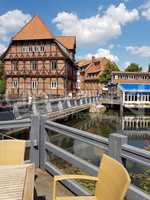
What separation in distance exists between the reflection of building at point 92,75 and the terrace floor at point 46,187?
7381 cm

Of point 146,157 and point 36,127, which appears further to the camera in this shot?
point 36,127

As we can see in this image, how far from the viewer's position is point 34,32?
50.9 metres

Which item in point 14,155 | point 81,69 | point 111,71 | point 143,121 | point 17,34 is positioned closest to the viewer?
point 14,155

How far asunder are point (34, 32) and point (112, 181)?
50273 millimetres

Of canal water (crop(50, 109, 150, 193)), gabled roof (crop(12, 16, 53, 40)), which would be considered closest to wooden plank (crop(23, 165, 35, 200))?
canal water (crop(50, 109, 150, 193))

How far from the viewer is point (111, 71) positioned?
230ft

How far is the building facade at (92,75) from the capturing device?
81.9 m

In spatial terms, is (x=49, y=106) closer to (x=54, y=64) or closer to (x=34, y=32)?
(x=54, y=64)

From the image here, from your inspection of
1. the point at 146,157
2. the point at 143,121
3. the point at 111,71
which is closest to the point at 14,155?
the point at 146,157

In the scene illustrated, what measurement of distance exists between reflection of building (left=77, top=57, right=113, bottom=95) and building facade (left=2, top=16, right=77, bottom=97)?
3157 centimetres

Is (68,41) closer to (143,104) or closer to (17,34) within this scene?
(17,34)

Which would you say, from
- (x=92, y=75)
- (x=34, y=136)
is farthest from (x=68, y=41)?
(x=34, y=136)

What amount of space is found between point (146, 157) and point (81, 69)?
302 feet

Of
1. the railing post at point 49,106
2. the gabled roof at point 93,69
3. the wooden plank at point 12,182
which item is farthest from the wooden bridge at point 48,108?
the gabled roof at point 93,69
